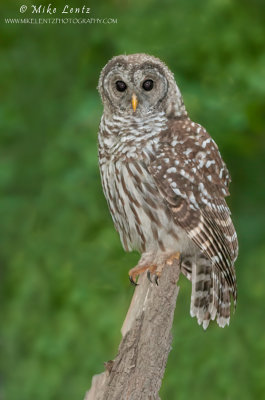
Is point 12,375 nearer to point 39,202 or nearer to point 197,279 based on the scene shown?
point 39,202

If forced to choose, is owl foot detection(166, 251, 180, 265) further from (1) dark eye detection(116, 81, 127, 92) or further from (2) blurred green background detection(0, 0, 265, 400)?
(2) blurred green background detection(0, 0, 265, 400)

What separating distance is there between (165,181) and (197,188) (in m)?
0.20

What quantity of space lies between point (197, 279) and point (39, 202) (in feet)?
9.23

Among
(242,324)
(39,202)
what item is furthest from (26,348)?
(242,324)

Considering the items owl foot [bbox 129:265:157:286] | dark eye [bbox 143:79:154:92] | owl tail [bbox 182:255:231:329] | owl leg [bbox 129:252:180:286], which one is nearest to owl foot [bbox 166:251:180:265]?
owl leg [bbox 129:252:180:286]

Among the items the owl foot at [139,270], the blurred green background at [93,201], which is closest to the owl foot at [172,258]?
the owl foot at [139,270]

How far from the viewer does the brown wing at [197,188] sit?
16.2 feet

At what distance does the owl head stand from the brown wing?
5.6 inches

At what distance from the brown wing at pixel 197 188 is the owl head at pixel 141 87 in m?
0.14

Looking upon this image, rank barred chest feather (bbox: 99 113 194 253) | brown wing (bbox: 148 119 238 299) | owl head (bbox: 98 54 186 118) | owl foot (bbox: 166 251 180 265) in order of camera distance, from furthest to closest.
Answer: owl head (bbox: 98 54 186 118) < barred chest feather (bbox: 99 113 194 253) < brown wing (bbox: 148 119 238 299) < owl foot (bbox: 166 251 180 265)

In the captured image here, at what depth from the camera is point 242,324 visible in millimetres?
7258

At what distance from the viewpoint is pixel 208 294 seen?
508cm

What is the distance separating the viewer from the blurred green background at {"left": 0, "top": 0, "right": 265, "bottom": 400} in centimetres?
712

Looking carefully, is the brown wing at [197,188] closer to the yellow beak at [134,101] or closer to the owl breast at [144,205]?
the owl breast at [144,205]
